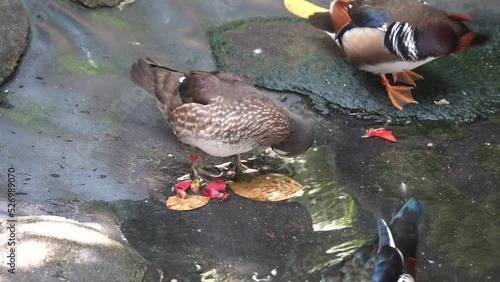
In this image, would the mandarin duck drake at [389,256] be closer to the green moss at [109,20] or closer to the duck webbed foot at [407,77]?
the duck webbed foot at [407,77]

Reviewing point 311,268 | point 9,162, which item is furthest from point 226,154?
point 9,162

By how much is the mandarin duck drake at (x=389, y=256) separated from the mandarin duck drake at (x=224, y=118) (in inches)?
44.6

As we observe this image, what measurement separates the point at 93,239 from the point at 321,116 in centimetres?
211

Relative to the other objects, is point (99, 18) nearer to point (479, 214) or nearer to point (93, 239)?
point (93, 239)

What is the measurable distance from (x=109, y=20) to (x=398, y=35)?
2.15 metres

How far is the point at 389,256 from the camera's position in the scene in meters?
3.00

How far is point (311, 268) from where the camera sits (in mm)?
3559

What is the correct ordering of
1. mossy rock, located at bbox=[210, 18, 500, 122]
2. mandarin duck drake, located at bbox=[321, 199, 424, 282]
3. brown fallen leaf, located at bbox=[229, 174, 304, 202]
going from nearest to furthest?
mandarin duck drake, located at bbox=[321, 199, 424, 282], brown fallen leaf, located at bbox=[229, 174, 304, 202], mossy rock, located at bbox=[210, 18, 500, 122]

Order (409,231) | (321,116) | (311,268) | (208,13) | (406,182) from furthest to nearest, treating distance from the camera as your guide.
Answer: (208,13) < (321,116) < (406,182) < (311,268) < (409,231)

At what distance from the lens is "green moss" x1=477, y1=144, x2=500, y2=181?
441 cm

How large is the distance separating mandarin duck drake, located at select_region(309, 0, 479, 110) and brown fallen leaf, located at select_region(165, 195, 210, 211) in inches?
69.2

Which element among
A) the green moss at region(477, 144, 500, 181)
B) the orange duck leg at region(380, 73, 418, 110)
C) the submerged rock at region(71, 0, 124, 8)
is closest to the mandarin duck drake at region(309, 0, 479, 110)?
the orange duck leg at region(380, 73, 418, 110)

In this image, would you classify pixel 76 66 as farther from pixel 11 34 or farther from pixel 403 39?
pixel 403 39

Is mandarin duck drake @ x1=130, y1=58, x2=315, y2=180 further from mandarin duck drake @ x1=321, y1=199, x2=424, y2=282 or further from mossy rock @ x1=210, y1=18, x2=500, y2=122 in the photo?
mandarin duck drake @ x1=321, y1=199, x2=424, y2=282
